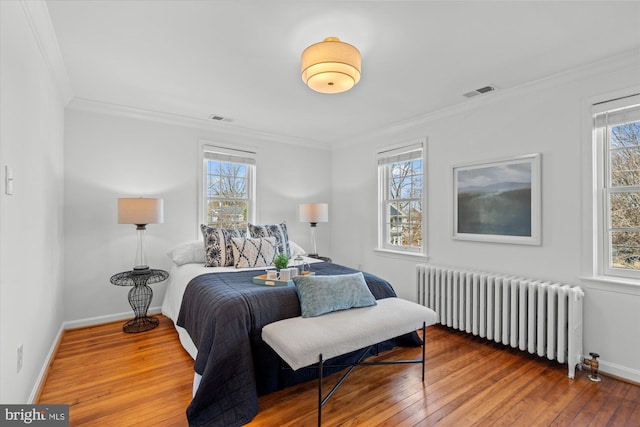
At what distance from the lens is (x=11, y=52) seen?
1.57 metres

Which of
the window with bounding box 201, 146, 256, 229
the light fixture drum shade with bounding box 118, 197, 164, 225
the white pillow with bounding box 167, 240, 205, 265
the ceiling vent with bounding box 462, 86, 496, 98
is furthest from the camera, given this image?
the window with bounding box 201, 146, 256, 229

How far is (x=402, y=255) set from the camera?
13.1 feet

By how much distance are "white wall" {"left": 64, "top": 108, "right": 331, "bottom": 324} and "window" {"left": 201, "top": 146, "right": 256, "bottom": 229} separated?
144 mm

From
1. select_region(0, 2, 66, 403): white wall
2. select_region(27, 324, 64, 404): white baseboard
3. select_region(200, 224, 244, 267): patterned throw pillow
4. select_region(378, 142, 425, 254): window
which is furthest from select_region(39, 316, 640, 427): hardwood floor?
select_region(378, 142, 425, 254): window

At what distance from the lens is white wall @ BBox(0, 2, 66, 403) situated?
1.50 m

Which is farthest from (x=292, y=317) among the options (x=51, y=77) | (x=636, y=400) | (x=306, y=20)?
(x=51, y=77)

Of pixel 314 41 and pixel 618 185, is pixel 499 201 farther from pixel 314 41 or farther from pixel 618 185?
pixel 314 41

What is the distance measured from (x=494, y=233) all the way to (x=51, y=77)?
417 cm

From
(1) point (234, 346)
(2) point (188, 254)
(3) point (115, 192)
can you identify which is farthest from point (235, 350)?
(3) point (115, 192)

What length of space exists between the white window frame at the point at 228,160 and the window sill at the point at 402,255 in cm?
185

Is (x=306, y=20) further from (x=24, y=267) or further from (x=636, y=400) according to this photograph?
(x=636, y=400)

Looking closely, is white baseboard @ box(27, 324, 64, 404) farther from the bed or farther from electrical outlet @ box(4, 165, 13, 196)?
electrical outlet @ box(4, 165, 13, 196)

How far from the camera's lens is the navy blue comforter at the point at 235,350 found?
182 centimetres

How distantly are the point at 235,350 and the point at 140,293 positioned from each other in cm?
217
